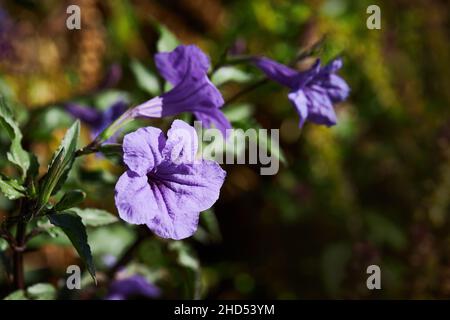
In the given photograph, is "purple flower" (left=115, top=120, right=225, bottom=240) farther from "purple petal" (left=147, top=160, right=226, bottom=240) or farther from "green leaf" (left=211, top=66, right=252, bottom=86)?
"green leaf" (left=211, top=66, right=252, bottom=86)

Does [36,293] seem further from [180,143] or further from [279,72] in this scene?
[279,72]

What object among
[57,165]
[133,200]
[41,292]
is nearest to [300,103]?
[133,200]

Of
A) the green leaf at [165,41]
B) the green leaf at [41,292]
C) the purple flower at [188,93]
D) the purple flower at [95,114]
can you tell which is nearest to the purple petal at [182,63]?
A: the purple flower at [188,93]

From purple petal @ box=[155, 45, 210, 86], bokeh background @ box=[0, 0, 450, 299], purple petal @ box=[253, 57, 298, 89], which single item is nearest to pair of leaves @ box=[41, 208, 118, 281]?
purple petal @ box=[155, 45, 210, 86]
